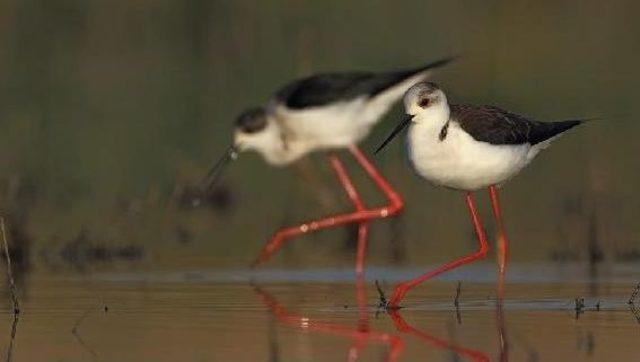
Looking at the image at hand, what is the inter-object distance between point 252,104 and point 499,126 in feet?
21.2

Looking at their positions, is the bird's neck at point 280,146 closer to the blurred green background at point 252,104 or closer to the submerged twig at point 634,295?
the blurred green background at point 252,104

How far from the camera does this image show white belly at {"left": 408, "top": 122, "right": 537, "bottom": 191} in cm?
1017

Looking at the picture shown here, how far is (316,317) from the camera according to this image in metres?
9.12

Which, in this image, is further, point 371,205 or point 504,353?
point 371,205

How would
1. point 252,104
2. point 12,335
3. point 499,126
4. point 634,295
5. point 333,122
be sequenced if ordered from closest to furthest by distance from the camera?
1. point 12,335
2. point 634,295
3. point 499,126
4. point 333,122
5. point 252,104

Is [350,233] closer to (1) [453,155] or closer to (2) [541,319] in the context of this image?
(1) [453,155]

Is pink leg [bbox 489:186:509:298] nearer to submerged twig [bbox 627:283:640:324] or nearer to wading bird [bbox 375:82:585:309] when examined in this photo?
wading bird [bbox 375:82:585:309]

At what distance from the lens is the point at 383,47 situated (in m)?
18.7

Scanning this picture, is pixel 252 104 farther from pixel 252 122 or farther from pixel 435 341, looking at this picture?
pixel 435 341

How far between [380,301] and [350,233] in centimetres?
271

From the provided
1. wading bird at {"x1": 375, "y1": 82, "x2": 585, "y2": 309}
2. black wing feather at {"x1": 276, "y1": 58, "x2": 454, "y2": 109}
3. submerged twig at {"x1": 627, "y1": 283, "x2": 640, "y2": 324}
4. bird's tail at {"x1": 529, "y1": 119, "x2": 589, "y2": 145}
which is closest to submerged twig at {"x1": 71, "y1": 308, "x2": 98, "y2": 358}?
wading bird at {"x1": 375, "y1": 82, "x2": 585, "y2": 309}

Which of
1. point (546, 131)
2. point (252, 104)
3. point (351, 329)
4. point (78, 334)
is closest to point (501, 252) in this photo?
point (546, 131)

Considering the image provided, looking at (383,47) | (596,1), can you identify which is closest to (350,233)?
(383,47)

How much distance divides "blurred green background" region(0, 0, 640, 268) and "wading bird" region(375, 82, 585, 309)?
813 mm
